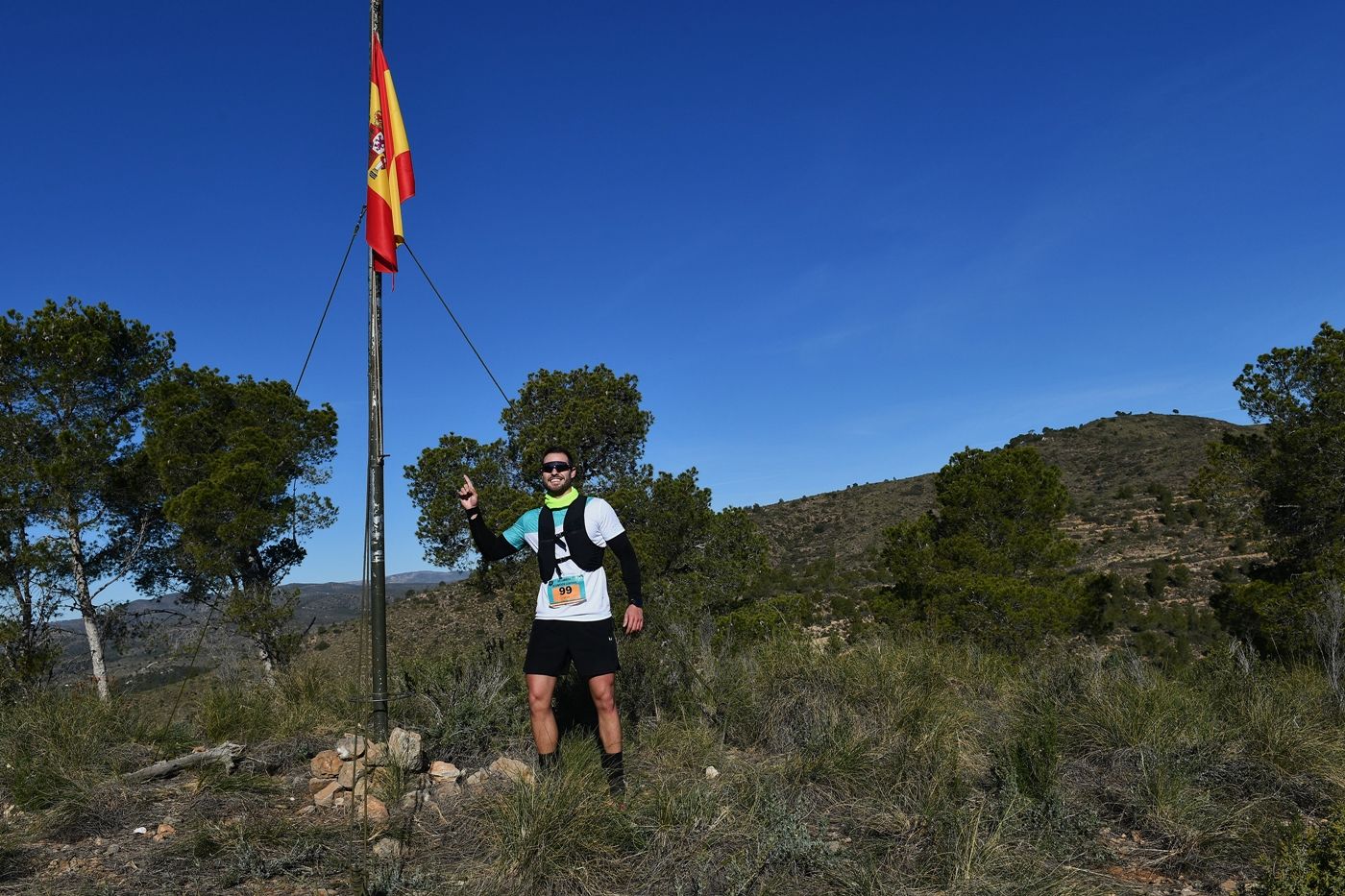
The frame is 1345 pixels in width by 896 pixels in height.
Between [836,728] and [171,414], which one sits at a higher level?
[171,414]

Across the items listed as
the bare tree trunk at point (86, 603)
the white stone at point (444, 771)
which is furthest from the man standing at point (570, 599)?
the bare tree trunk at point (86, 603)

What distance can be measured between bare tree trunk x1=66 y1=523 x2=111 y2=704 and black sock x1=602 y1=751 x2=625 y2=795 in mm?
16487

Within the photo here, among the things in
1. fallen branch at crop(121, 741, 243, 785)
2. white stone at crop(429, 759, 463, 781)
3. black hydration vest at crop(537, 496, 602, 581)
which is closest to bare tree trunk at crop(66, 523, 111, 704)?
fallen branch at crop(121, 741, 243, 785)

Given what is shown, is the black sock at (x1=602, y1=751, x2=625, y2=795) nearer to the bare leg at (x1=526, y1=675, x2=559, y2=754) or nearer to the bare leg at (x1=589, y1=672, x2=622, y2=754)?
the bare leg at (x1=589, y1=672, x2=622, y2=754)

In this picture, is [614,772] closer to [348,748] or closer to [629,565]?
[629,565]

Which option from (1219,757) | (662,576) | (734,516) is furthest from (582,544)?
(734,516)

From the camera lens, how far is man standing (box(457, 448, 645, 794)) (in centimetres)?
393

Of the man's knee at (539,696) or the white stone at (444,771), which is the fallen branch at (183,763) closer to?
the white stone at (444,771)

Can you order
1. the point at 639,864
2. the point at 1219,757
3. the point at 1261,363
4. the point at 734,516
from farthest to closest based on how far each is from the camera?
the point at 734,516, the point at 1261,363, the point at 1219,757, the point at 639,864

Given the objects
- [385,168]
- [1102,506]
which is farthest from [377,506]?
[1102,506]

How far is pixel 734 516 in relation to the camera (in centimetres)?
1773

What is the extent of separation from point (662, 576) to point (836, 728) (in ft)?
40.3

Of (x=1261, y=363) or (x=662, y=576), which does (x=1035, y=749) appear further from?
(x=1261, y=363)

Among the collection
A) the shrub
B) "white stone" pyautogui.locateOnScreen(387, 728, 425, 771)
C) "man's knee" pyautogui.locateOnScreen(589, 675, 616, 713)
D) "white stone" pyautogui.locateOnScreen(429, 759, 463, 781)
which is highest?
"man's knee" pyautogui.locateOnScreen(589, 675, 616, 713)
